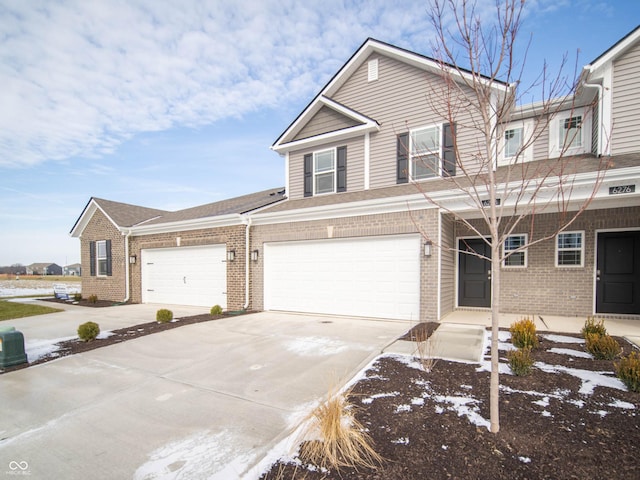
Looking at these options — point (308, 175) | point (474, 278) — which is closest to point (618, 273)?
point (474, 278)

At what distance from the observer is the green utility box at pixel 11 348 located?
519 cm

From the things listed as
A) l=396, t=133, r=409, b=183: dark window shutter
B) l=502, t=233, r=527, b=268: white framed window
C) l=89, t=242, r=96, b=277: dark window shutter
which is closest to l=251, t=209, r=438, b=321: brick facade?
l=396, t=133, r=409, b=183: dark window shutter

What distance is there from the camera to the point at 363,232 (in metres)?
8.47

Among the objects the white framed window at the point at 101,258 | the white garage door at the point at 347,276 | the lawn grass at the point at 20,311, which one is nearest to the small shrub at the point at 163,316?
the white garage door at the point at 347,276

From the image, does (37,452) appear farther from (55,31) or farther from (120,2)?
(55,31)

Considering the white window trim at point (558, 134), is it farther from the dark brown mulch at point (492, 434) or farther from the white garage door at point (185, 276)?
the white garage door at point (185, 276)

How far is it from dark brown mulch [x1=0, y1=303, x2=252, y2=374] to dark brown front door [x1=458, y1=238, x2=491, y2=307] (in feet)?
24.4

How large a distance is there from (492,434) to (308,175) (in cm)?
964

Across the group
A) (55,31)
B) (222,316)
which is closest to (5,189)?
(55,31)

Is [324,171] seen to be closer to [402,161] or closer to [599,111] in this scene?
[402,161]

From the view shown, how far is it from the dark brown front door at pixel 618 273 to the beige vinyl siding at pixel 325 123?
7.99m

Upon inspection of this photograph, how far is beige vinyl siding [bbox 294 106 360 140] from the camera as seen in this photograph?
10723mm

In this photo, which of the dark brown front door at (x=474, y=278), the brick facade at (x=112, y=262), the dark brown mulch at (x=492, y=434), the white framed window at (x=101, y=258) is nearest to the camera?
the dark brown mulch at (x=492, y=434)

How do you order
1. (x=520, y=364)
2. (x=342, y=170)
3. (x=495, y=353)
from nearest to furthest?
(x=495, y=353) < (x=520, y=364) < (x=342, y=170)
